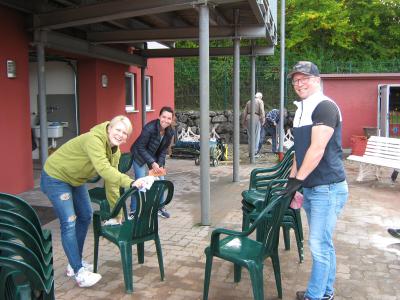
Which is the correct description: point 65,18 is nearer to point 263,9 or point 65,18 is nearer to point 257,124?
point 263,9

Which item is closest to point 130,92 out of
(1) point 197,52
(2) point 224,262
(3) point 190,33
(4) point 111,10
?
(1) point 197,52

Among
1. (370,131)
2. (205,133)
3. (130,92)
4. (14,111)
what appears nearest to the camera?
(205,133)

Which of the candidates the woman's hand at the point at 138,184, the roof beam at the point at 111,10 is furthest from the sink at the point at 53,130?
the woman's hand at the point at 138,184

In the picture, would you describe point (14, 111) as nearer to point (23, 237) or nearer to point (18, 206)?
A: point (18, 206)

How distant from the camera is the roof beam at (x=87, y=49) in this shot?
24.7 ft

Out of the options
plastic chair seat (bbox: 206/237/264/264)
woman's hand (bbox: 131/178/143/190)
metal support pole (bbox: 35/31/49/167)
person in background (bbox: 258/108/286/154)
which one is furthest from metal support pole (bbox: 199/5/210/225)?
person in background (bbox: 258/108/286/154)

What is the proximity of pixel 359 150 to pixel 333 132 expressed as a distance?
8.61m

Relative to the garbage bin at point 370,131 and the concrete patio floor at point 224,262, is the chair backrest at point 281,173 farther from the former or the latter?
the garbage bin at point 370,131

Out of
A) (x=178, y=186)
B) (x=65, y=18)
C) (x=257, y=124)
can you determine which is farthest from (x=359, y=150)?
(x=65, y=18)

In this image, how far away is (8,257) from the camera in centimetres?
248

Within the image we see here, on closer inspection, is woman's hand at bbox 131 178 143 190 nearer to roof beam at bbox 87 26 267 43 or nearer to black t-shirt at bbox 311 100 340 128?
black t-shirt at bbox 311 100 340 128

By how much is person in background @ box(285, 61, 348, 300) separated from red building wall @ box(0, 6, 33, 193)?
5.25m

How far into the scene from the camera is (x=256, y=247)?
3.67m

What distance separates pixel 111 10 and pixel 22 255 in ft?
15.1
